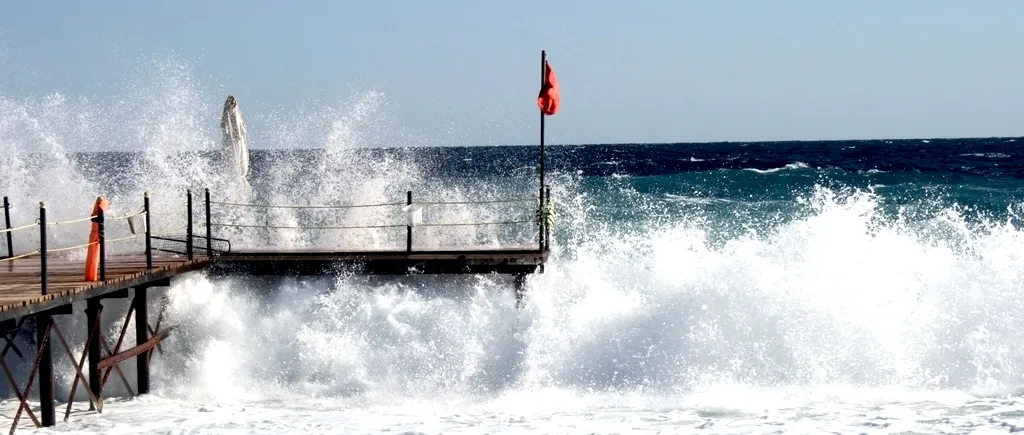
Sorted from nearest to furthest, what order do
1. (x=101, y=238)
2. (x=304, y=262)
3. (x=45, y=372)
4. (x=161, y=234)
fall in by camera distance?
(x=45, y=372)
(x=101, y=238)
(x=304, y=262)
(x=161, y=234)

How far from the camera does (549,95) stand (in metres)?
13.8

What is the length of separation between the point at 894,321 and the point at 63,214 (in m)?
15.1

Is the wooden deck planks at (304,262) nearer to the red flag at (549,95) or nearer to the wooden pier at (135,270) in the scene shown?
the wooden pier at (135,270)

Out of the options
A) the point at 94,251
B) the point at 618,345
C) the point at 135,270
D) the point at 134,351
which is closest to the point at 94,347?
the point at 134,351

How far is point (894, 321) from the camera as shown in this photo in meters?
12.7

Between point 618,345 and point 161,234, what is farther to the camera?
point 161,234

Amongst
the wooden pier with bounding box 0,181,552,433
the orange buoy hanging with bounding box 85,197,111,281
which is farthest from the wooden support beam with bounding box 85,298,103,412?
the orange buoy hanging with bounding box 85,197,111,281

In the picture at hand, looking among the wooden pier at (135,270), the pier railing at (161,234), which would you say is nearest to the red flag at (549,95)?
the wooden pier at (135,270)

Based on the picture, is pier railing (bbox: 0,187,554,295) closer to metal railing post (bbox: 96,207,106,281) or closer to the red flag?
metal railing post (bbox: 96,207,106,281)

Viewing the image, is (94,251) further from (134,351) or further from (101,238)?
(134,351)

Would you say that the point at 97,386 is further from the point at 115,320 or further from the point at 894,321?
the point at 894,321

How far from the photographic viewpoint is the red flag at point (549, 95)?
13727 millimetres

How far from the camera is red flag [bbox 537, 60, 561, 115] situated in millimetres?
13727

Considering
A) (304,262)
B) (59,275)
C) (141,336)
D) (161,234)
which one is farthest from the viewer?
→ (161,234)
